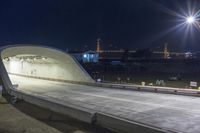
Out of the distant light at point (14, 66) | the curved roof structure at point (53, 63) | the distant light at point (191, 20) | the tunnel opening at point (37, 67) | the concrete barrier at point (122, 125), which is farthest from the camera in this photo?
the distant light at point (14, 66)

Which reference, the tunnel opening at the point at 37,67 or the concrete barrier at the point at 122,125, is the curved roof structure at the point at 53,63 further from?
the concrete barrier at the point at 122,125

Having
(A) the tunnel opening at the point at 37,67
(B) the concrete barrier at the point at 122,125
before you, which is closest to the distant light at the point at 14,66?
(A) the tunnel opening at the point at 37,67

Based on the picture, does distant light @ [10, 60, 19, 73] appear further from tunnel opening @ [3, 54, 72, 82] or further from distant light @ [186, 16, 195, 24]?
distant light @ [186, 16, 195, 24]

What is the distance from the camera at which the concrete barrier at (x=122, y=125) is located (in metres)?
10.4

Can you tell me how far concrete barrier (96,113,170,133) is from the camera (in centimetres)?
1037

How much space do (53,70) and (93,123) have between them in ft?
118

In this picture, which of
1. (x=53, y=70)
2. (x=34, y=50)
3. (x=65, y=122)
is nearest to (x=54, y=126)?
(x=65, y=122)

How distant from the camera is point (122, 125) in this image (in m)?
11.8

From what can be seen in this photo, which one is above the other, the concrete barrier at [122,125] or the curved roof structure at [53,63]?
the curved roof structure at [53,63]

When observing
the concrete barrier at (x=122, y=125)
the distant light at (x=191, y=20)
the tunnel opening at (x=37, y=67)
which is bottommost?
the concrete barrier at (x=122, y=125)

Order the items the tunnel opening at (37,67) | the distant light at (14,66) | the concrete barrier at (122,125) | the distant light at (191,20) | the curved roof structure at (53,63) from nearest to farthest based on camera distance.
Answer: the concrete barrier at (122,125)
the distant light at (191,20)
the curved roof structure at (53,63)
the tunnel opening at (37,67)
the distant light at (14,66)

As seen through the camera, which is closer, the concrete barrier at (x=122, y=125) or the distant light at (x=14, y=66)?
the concrete barrier at (x=122, y=125)

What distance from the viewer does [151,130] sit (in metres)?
10.2

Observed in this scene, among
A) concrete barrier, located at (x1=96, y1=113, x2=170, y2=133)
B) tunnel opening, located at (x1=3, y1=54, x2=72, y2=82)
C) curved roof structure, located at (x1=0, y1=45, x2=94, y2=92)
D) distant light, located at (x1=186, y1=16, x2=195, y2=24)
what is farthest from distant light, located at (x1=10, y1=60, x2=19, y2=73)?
concrete barrier, located at (x1=96, y1=113, x2=170, y2=133)
